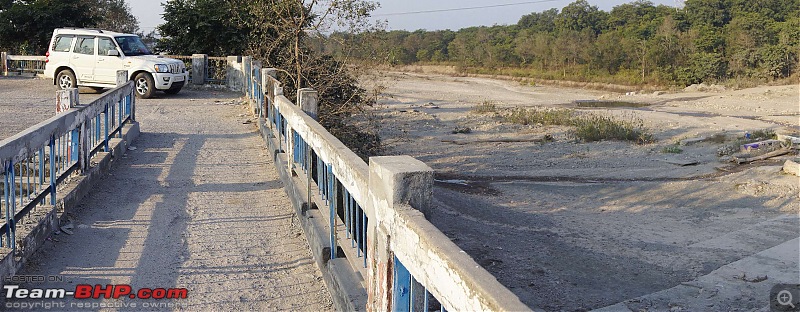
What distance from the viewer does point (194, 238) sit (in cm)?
727

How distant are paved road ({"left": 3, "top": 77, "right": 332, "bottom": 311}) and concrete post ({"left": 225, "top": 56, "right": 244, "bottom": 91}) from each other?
1278 cm

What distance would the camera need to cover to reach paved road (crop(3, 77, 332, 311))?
5.93m

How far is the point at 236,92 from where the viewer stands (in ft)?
80.7

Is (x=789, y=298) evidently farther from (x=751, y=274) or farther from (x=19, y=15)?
(x=19, y=15)

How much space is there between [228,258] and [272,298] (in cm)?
104

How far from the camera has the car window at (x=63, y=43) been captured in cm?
2161

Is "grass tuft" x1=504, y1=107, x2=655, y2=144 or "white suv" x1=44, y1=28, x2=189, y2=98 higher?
"white suv" x1=44, y1=28, x2=189, y2=98

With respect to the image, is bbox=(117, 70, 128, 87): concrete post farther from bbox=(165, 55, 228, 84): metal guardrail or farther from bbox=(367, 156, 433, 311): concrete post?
bbox=(165, 55, 228, 84): metal guardrail

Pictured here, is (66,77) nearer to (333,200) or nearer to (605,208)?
(605,208)

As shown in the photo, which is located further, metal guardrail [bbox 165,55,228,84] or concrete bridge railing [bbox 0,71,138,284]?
metal guardrail [bbox 165,55,228,84]

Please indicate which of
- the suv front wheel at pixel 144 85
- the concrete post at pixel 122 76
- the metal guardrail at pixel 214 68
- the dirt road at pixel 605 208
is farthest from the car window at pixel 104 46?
the dirt road at pixel 605 208

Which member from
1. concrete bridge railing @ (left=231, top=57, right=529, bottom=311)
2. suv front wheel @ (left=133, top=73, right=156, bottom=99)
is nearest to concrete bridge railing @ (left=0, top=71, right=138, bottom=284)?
concrete bridge railing @ (left=231, top=57, right=529, bottom=311)

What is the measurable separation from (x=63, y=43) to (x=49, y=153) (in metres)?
14.8

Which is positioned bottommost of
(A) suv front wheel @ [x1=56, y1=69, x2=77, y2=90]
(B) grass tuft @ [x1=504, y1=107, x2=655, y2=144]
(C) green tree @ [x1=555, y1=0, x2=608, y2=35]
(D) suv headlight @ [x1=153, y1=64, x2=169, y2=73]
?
(B) grass tuft @ [x1=504, y1=107, x2=655, y2=144]
